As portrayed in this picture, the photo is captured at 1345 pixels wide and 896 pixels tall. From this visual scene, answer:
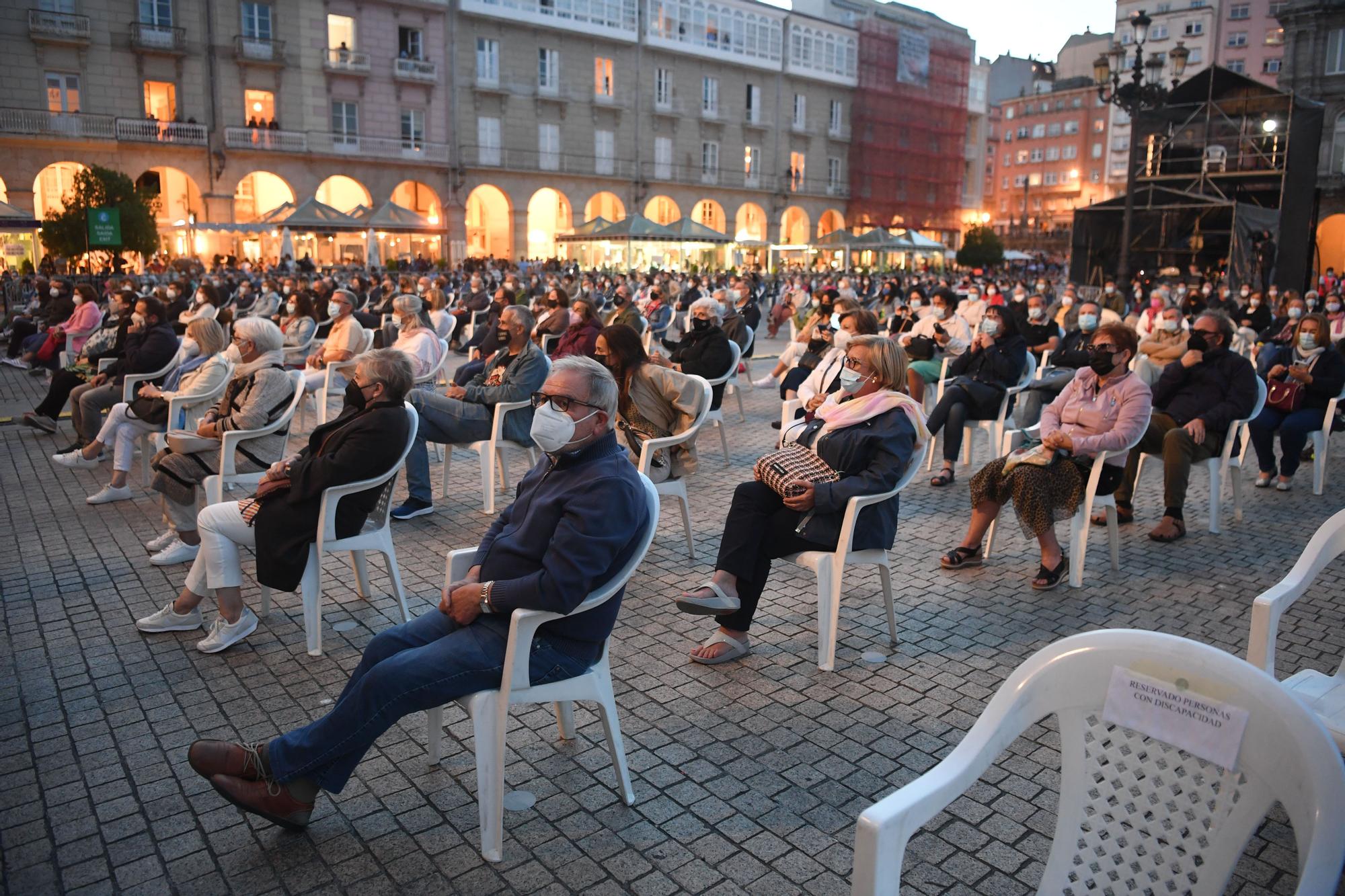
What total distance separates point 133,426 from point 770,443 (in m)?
4.99

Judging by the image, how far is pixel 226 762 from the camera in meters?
2.78

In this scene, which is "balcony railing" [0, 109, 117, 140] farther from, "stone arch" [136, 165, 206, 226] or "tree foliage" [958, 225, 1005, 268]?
"tree foliage" [958, 225, 1005, 268]

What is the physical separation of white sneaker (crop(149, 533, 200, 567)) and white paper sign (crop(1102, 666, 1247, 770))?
471cm

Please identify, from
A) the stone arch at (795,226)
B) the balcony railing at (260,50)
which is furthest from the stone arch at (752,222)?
the balcony railing at (260,50)

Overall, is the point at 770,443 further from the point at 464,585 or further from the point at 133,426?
the point at 464,585

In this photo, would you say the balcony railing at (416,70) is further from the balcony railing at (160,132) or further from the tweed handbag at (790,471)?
the tweed handbag at (790,471)

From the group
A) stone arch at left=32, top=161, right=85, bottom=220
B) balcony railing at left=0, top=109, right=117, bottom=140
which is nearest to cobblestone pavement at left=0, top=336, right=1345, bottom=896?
balcony railing at left=0, top=109, right=117, bottom=140

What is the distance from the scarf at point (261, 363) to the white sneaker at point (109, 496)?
1.88m

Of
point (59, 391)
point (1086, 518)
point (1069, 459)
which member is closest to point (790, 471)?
point (1069, 459)

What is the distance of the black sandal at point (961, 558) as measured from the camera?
536 cm

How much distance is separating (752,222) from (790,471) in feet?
146

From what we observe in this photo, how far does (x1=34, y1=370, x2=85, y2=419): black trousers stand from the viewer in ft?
28.1

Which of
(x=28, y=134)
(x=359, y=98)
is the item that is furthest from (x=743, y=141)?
(x=28, y=134)

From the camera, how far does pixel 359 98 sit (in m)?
33.4
